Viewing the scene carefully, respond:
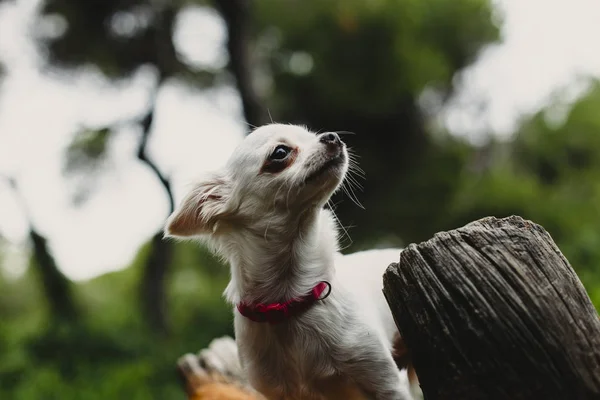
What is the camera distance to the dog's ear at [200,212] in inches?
121

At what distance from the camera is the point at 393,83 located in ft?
34.4

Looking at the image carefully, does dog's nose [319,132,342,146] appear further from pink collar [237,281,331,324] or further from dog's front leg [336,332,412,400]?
dog's front leg [336,332,412,400]

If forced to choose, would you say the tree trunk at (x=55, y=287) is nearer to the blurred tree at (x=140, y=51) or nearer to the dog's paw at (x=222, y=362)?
the blurred tree at (x=140, y=51)

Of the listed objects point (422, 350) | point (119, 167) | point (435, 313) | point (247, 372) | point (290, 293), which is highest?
point (435, 313)

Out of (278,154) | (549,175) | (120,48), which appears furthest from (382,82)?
(278,154)

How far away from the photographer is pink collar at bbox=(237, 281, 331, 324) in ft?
9.23

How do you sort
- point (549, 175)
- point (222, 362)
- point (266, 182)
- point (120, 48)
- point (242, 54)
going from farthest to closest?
1. point (549, 175)
2. point (120, 48)
3. point (242, 54)
4. point (222, 362)
5. point (266, 182)

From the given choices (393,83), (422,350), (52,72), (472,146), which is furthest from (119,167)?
(422,350)

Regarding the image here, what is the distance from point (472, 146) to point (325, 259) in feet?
35.5

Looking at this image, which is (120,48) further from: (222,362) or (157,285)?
(222,362)

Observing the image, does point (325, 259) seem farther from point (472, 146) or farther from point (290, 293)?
point (472, 146)

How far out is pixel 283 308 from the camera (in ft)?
9.25

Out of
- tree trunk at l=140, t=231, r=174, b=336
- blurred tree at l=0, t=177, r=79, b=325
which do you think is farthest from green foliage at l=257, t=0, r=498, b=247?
blurred tree at l=0, t=177, r=79, b=325

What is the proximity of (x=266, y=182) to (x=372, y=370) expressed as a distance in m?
1.01
